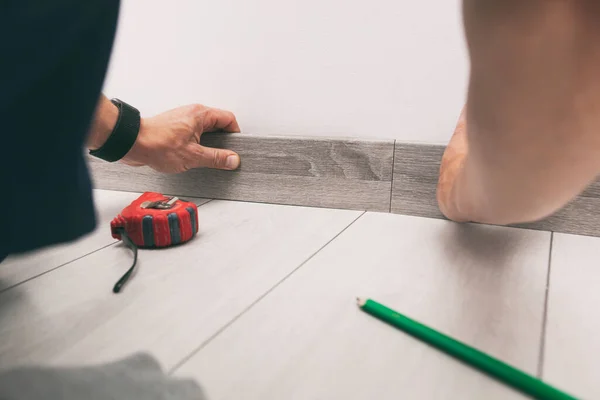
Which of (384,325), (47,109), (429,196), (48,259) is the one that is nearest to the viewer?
(47,109)

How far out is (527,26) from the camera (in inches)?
10.8

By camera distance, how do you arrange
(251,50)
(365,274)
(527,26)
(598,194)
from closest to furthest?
(527,26) < (365,274) < (598,194) < (251,50)

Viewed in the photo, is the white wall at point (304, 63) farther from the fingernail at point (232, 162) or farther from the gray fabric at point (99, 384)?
the gray fabric at point (99, 384)

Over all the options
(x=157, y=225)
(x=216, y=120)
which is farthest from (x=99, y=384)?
(x=216, y=120)

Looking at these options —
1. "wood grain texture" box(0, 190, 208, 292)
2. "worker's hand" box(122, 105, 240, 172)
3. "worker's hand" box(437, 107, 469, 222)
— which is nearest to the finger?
"worker's hand" box(122, 105, 240, 172)

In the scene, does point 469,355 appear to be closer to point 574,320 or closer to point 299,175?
point 574,320

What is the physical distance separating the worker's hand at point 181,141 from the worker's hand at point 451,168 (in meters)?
0.34

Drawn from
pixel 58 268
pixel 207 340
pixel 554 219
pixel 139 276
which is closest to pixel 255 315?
pixel 207 340

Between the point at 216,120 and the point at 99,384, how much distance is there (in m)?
0.50

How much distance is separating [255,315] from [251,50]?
1.58 ft

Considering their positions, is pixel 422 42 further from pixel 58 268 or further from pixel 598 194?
pixel 58 268

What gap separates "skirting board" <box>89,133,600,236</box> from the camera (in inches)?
26.0

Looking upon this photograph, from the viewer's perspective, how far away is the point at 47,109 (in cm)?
30

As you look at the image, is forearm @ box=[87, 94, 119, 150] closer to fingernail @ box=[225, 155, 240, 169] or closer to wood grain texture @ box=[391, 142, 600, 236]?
fingernail @ box=[225, 155, 240, 169]
